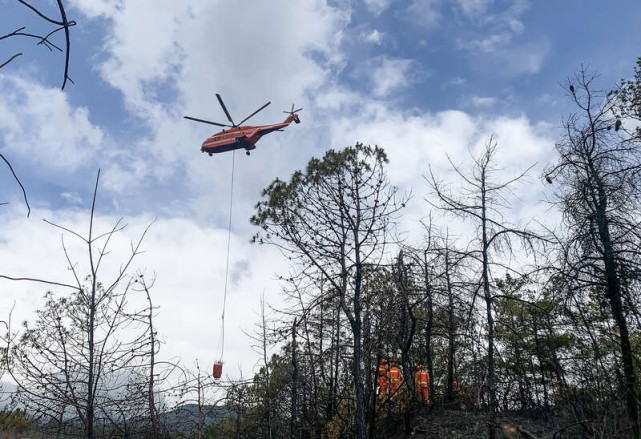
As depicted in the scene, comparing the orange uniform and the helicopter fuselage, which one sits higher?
the helicopter fuselage

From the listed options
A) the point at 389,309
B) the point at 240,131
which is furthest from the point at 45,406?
the point at 240,131

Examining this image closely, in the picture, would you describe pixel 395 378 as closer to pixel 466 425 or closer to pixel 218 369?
pixel 466 425

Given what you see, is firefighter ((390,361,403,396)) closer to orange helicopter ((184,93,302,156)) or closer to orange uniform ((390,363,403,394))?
orange uniform ((390,363,403,394))

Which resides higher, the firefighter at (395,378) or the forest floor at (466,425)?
the firefighter at (395,378)

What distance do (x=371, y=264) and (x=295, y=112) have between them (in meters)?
10.5

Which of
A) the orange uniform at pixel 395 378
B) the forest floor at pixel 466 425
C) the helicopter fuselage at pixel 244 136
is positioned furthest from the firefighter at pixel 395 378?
the helicopter fuselage at pixel 244 136

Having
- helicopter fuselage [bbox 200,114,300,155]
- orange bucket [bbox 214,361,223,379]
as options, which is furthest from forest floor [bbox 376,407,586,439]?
helicopter fuselage [bbox 200,114,300,155]

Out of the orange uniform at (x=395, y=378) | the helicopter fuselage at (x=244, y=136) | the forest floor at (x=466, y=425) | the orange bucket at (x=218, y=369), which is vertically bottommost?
the forest floor at (x=466, y=425)

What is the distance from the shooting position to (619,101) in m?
8.72

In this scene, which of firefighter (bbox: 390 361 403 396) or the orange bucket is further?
firefighter (bbox: 390 361 403 396)

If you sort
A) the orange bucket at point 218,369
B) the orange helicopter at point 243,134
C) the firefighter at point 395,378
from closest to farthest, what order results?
the orange bucket at point 218,369 → the firefighter at point 395,378 → the orange helicopter at point 243,134

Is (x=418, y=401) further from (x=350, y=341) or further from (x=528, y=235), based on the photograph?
(x=528, y=235)

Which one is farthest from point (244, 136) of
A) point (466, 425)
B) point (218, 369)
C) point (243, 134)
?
point (466, 425)

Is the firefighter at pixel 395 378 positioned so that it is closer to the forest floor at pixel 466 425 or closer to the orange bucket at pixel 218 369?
the forest floor at pixel 466 425
